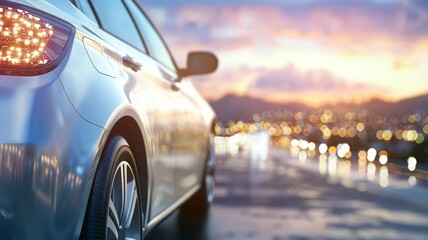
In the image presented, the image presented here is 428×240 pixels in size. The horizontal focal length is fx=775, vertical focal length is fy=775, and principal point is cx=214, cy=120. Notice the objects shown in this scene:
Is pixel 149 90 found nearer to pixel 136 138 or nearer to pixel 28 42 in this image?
pixel 136 138

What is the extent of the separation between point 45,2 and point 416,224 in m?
6.88

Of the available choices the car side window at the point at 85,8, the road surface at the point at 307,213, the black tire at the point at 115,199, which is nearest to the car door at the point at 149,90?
the car side window at the point at 85,8

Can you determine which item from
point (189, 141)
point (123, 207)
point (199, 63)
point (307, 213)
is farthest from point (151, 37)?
point (307, 213)

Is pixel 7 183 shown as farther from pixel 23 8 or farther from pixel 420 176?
pixel 420 176

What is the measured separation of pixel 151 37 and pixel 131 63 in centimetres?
193

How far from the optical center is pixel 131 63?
14.6 ft

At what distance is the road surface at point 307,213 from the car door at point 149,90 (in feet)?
6.96

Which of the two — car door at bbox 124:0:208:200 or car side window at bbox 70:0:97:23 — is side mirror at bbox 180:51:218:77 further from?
car side window at bbox 70:0:97:23

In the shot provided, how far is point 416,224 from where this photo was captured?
9172 mm

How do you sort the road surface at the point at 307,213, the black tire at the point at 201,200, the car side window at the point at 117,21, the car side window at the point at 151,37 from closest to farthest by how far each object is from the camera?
the car side window at the point at 117,21 < the car side window at the point at 151,37 < the road surface at the point at 307,213 < the black tire at the point at 201,200

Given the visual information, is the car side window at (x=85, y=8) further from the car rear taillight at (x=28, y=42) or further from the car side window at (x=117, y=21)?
the car rear taillight at (x=28, y=42)

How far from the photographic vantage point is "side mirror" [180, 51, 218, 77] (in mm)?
7312

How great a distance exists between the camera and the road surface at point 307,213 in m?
7.86

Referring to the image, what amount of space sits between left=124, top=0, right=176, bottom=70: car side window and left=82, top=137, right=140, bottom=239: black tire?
189cm
